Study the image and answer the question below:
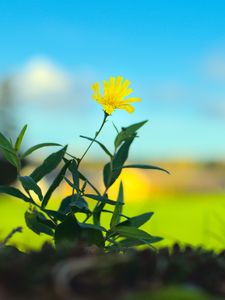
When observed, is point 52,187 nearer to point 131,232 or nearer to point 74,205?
point 74,205

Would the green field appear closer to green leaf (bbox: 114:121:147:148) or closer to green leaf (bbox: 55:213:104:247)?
green leaf (bbox: 114:121:147:148)

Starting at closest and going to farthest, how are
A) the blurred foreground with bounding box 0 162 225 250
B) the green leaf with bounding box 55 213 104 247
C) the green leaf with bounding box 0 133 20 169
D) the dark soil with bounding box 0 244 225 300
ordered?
the dark soil with bounding box 0 244 225 300 < the green leaf with bounding box 55 213 104 247 < the green leaf with bounding box 0 133 20 169 < the blurred foreground with bounding box 0 162 225 250

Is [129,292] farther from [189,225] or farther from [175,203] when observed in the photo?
[175,203]

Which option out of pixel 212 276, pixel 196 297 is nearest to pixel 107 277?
pixel 196 297

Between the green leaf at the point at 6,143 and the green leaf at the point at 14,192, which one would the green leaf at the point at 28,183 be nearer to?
the green leaf at the point at 14,192

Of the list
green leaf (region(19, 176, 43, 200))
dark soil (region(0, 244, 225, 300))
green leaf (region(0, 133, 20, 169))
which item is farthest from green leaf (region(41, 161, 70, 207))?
dark soil (region(0, 244, 225, 300))

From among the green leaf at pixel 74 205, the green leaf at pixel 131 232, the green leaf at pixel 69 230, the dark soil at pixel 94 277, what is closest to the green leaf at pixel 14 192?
the green leaf at pixel 74 205

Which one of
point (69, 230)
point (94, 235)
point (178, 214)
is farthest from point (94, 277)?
point (178, 214)
